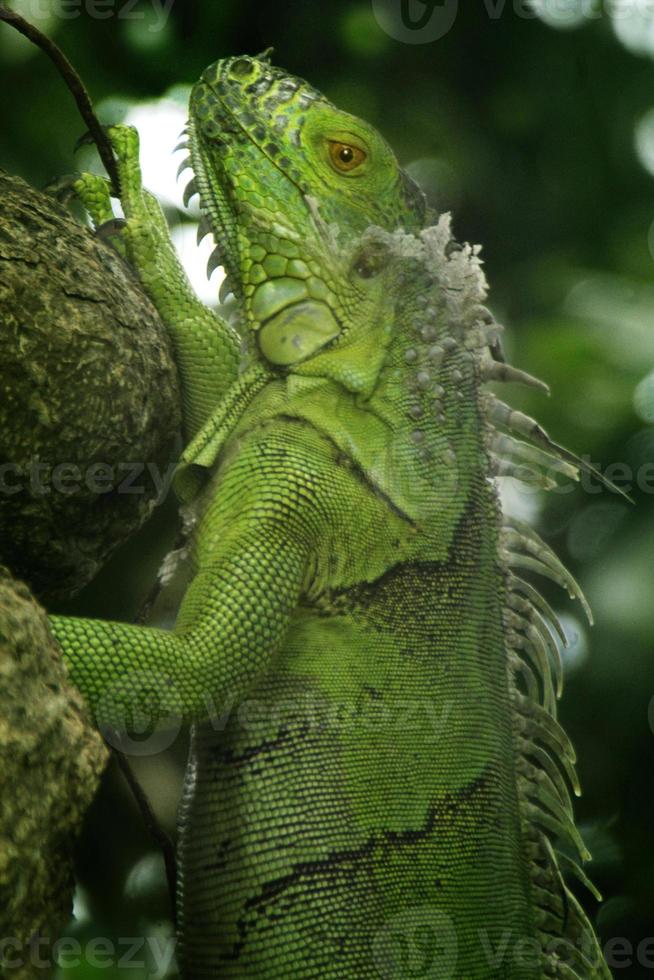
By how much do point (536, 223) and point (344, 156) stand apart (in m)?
1.11

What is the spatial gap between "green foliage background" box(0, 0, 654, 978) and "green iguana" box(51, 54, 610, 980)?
0.54 metres

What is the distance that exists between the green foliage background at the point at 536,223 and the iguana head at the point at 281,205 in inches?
27.4

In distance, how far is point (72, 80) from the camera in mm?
1936

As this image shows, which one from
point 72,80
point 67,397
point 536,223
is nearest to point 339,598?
point 67,397

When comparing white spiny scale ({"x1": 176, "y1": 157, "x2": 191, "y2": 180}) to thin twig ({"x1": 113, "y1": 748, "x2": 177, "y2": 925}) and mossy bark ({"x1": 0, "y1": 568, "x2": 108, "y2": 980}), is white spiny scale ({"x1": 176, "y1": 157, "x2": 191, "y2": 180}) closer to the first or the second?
mossy bark ({"x1": 0, "y1": 568, "x2": 108, "y2": 980})

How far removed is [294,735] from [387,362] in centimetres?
80

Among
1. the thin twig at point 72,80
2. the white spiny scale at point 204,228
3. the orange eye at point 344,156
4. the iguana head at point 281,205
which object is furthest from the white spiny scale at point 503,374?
the thin twig at point 72,80

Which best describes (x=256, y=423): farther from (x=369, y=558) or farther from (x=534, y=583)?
(x=534, y=583)

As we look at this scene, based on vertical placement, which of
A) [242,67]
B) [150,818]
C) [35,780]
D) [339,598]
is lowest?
[150,818]

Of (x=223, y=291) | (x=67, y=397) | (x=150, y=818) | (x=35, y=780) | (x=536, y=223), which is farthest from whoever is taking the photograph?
(x=536, y=223)

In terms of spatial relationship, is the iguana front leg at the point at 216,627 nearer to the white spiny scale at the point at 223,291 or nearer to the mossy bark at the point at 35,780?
the mossy bark at the point at 35,780

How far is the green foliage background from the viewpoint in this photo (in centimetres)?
263

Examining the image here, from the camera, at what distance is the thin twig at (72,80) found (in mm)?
1778

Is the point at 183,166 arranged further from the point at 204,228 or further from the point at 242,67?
the point at 242,67
